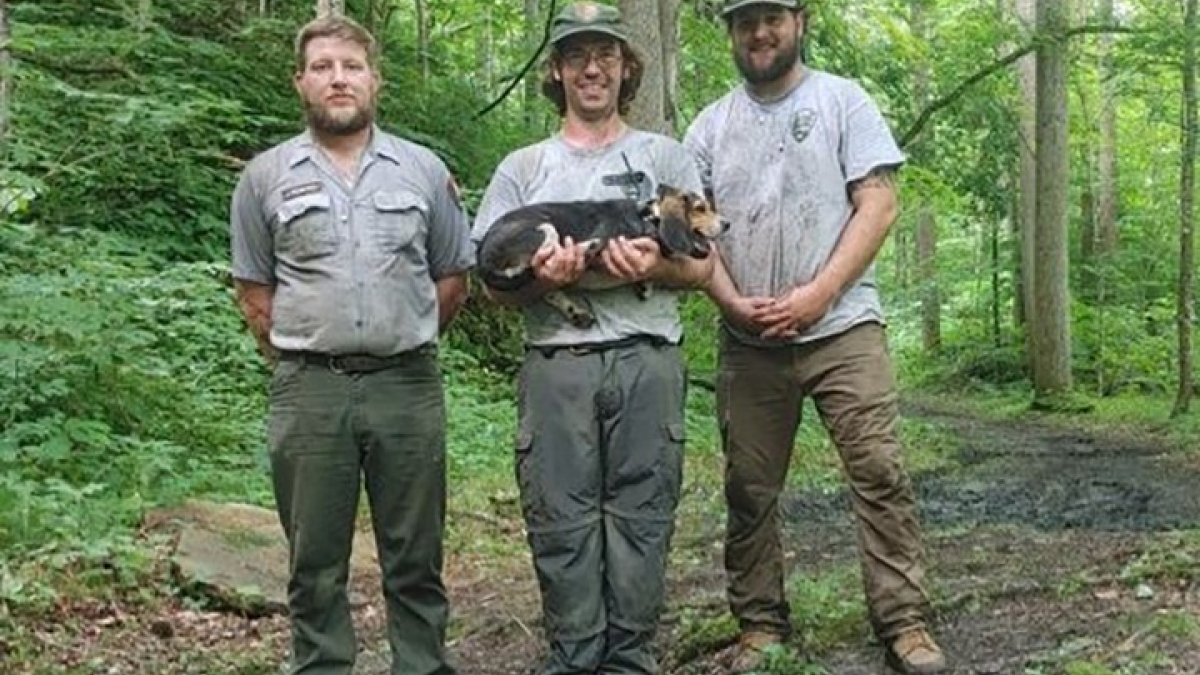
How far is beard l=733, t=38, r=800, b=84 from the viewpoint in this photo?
177 inches

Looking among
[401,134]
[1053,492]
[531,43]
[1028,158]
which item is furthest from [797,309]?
[1028,158]

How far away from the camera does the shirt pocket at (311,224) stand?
4.14 meters

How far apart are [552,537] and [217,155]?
6.53 metres

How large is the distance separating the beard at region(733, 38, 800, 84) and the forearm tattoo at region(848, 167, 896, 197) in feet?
1.53

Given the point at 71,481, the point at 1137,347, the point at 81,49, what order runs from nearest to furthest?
the point at 71,481 < the point at 81,49 < the point at 1137,347

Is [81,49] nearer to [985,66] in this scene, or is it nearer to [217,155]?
[217,155]

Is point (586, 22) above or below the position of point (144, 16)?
below

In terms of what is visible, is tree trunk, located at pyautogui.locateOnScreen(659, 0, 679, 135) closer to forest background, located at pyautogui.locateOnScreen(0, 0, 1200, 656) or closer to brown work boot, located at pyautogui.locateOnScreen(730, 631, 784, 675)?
forest background, located at pyautogui.locateOnScreen(0, 0, 1200, 656)

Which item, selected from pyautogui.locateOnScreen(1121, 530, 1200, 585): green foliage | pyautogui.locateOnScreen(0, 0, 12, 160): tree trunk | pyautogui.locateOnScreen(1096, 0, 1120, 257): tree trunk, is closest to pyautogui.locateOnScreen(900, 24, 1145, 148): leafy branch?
pyautogui.locateOnScreen(1096, 0, 1120, 257): tree trunk

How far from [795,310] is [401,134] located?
830 cm

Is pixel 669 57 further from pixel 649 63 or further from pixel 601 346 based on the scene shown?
pixel 601 346

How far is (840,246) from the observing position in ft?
14.4

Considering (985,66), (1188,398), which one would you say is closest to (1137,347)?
(1188,398)

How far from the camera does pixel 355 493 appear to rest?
4.26 m
